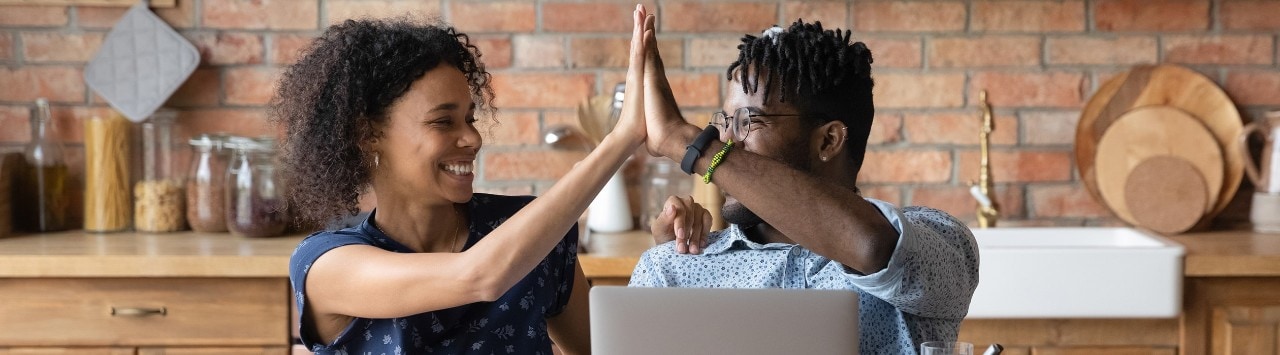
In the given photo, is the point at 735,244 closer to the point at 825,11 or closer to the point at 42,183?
the point at 825,11

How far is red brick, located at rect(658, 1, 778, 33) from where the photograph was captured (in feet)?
8.93

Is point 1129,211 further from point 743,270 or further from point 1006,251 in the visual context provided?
point 743,270

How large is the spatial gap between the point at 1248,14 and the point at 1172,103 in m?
0.26

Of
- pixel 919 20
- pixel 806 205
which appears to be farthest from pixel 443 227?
pixel 919 20

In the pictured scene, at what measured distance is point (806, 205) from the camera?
1.27m

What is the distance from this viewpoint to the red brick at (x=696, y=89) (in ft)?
9.00

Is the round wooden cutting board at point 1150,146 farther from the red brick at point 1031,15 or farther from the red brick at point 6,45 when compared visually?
the red brick at point 6,45

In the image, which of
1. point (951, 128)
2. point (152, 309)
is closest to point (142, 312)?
point (152, 309)

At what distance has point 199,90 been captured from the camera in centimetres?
278

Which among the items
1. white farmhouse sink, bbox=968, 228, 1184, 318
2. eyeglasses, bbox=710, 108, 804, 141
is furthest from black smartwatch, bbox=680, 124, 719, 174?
white farmhouse sink, bbox=968, 228, 1184, 318

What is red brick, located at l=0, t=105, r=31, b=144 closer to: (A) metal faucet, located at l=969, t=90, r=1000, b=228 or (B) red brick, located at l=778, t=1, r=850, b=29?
(B) red brick, located at l=778, t=1, r=850, b=29

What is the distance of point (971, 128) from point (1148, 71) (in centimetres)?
40

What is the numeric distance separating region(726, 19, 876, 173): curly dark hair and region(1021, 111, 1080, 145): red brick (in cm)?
133

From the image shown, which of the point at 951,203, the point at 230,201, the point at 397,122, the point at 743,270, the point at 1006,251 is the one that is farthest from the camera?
the point at 951,203
